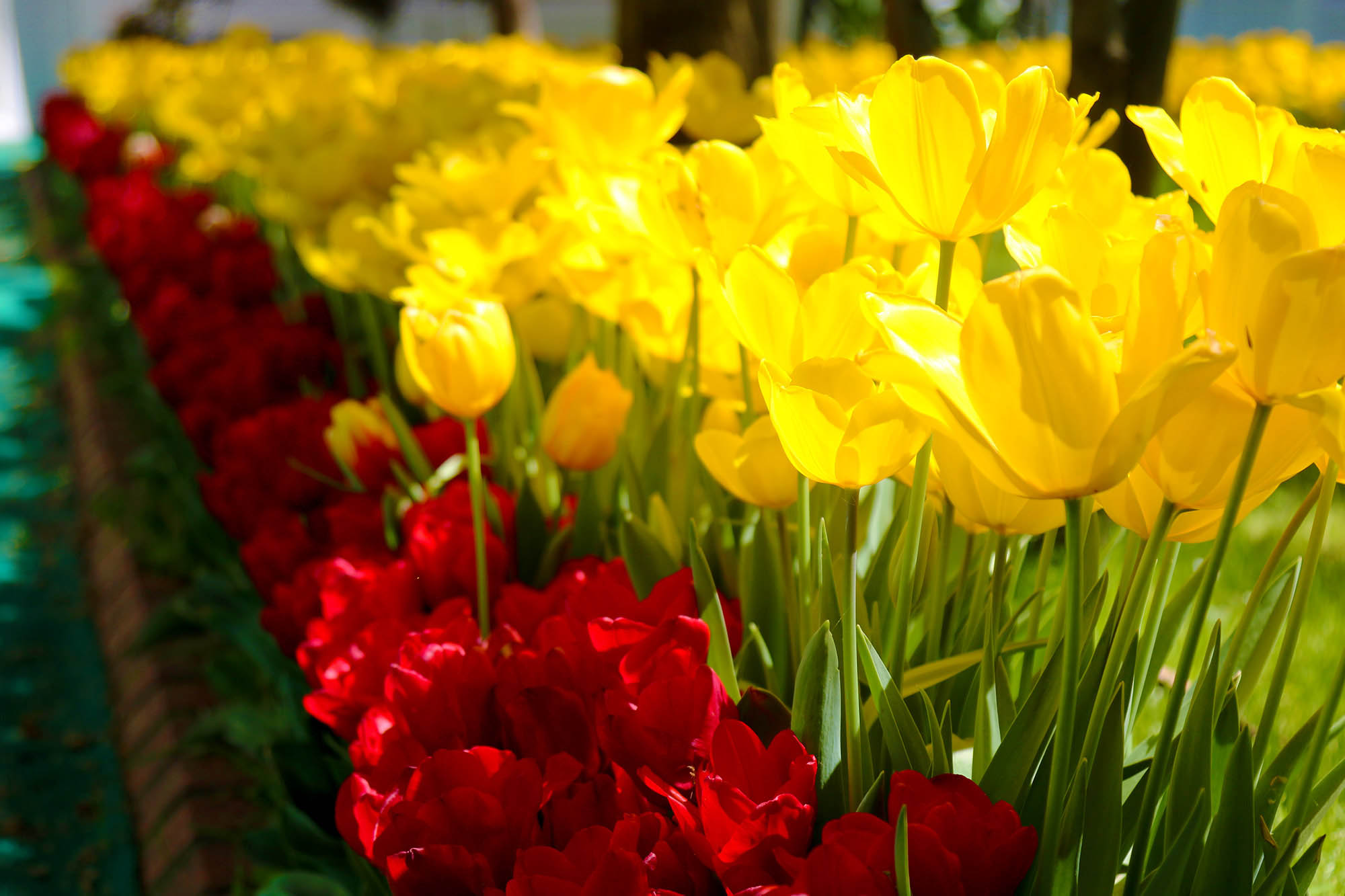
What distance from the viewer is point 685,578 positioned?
38.0 inches

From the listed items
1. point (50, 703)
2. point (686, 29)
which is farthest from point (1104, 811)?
point (686, 29)

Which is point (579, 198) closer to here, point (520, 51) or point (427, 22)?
point (520, 51)

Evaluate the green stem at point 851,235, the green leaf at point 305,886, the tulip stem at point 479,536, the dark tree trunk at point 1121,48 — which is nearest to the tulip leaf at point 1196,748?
the green stem at point 851,235

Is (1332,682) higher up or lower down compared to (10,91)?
higher up

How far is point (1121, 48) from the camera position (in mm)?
2199

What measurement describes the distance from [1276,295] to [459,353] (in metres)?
0.64

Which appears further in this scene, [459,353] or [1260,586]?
[459,353]

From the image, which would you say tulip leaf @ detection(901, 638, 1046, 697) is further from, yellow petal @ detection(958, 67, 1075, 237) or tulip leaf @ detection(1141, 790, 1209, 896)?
yellow petal @ detection(958, 67, 1075, 237)

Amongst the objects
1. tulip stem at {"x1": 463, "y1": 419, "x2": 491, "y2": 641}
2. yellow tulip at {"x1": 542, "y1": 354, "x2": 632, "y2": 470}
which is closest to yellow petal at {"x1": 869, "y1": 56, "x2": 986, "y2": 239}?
tulip stem at {"x1": 463, "y1": 419, "x2": 491, "y2": 641}

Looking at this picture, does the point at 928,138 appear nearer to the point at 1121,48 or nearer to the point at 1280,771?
the point at 1280,771

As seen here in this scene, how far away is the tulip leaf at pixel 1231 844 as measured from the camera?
0.69 meters

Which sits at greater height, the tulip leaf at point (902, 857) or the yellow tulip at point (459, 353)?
the yellow tulip at point (459, 353)

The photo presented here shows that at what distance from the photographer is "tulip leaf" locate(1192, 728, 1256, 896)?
692 millimetres

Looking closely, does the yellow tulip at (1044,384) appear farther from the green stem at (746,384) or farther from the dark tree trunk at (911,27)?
the dark tree trunk at (911,27)
